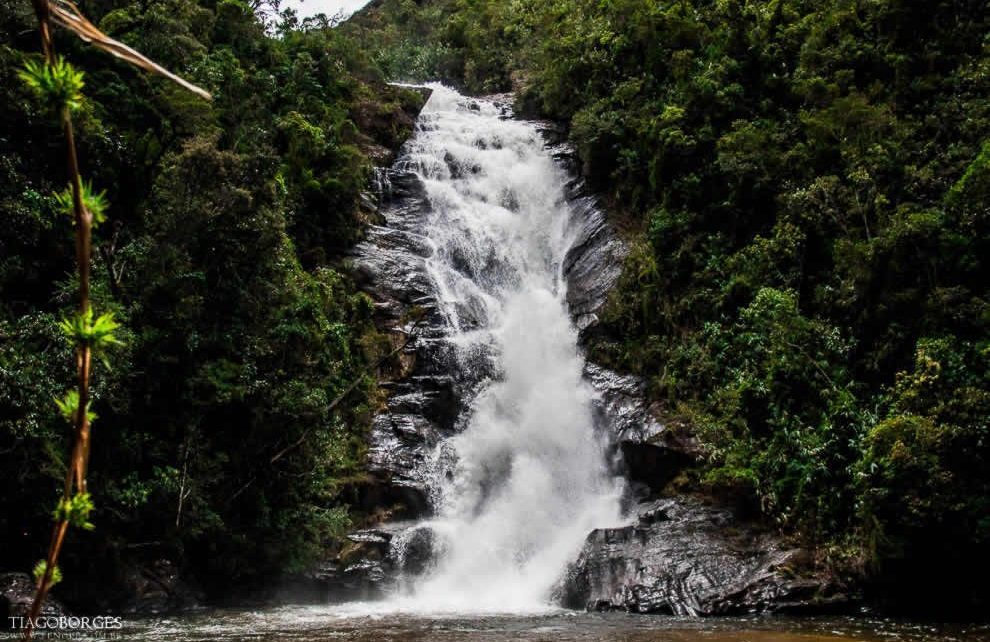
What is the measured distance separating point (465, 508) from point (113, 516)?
7895mm

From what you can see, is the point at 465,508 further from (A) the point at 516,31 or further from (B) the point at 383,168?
(A) the point at 516,31

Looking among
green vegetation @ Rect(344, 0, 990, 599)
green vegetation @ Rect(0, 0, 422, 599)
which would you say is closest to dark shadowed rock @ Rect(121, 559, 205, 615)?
green vegetation @ Rect(0, 0, 422, 599)

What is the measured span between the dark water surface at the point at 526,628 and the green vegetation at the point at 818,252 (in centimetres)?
194

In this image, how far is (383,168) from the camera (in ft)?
89.4

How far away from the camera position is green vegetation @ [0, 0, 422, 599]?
12.0 m

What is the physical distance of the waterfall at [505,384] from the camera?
16.0 metres

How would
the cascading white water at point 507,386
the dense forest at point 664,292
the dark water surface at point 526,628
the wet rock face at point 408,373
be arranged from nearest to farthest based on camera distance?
the dark water surface at point 526,628 < the dense forest at point 664,292 < the cascading white water at point 507,386 < the wet rock face at point 408,373

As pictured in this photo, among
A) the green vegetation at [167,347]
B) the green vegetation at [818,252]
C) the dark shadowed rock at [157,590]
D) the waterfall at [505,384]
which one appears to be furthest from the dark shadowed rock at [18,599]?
the green vegetation at [818,252]

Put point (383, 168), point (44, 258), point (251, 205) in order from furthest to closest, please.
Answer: point (383, 168) → point (251, 205) → point (44, 258)

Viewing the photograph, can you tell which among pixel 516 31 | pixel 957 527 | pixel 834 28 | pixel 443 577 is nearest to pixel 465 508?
pixel 443 577

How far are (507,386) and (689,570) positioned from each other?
8202mm

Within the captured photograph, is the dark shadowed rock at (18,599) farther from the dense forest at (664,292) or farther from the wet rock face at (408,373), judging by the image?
the wet rock face at (408,373)

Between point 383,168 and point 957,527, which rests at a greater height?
point 383,168

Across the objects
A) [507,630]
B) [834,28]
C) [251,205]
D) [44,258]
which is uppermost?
[834,28]
